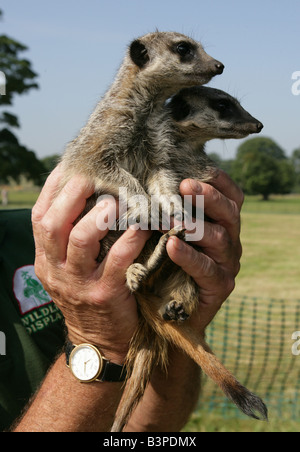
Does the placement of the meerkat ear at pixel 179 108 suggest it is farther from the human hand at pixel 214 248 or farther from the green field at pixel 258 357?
the green field at pixel 258 357

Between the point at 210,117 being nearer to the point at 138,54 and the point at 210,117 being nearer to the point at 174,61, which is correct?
the point at 174,61

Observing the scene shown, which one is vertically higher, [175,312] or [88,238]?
[88,238]

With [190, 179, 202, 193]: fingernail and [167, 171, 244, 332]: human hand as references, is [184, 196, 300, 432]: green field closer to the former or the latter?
[167, 171, 244, 332]: human hand

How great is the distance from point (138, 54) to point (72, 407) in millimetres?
2166

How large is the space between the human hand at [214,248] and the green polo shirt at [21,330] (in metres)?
1.05

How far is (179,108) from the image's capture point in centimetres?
289

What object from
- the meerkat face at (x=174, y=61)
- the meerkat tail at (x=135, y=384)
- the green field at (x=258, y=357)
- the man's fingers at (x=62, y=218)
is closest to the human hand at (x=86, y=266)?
the man's fingers at (x=62, y=218)

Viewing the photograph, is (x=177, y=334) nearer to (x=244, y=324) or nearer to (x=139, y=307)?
(x=139, y=307)

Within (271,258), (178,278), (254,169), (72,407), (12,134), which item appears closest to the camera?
(178,278)

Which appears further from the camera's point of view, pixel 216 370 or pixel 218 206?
pixel 218 206

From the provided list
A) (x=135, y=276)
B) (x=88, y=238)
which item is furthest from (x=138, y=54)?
(x=135, y=276)

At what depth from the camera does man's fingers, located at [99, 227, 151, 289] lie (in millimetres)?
2307

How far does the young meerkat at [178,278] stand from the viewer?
2342 millimetres

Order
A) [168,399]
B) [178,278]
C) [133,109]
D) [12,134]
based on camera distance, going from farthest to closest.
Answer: [12,134] < [168,399] < [133,109] < [178,278]
